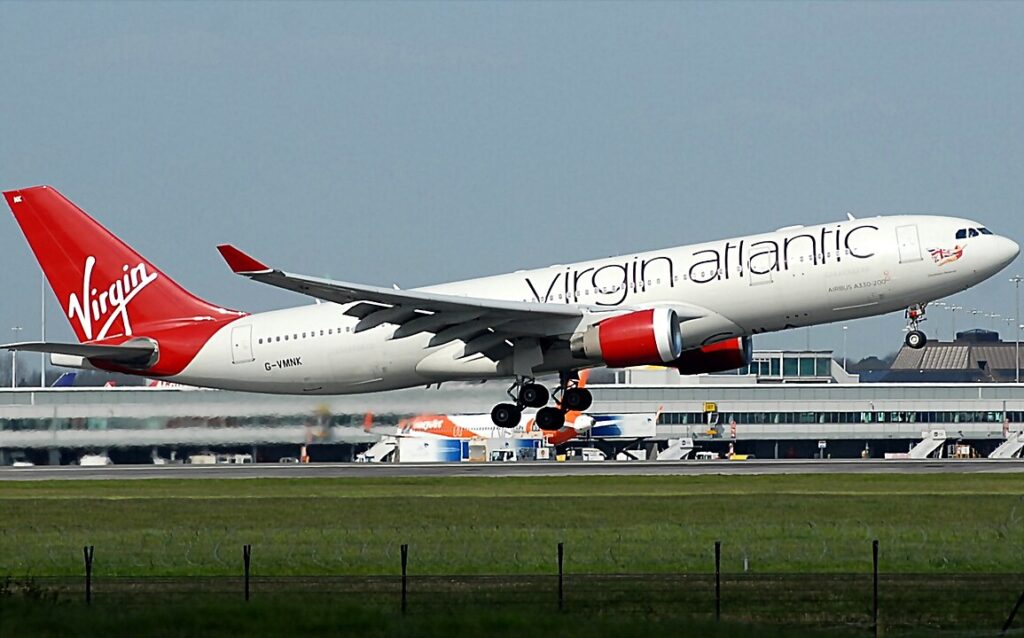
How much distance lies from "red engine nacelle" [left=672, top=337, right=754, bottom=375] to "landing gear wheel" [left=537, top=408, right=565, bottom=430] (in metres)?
3.75

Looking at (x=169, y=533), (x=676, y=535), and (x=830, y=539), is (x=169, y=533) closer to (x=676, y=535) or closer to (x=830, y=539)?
(x=676, y=535)

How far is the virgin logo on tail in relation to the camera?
1918 inches

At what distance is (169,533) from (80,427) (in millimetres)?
32336

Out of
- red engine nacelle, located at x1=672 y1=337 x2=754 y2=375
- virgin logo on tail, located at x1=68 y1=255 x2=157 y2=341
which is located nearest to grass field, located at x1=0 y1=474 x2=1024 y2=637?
red engine nacelle, located at x1=672 y1=337 x2=754 y2=375

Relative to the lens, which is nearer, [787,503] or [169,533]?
[169,533]

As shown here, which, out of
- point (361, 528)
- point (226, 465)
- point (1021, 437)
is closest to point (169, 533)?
point (361, 528)

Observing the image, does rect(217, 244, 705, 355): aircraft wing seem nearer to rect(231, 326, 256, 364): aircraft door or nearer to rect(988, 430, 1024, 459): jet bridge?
rect(231, 326, 256, 364): aircraft door

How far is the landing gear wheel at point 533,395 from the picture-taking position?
146 ft

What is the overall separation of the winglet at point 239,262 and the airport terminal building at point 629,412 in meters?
15.2

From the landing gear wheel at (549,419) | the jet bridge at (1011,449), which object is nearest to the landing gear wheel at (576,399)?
the landing gear wheel at (549,419)

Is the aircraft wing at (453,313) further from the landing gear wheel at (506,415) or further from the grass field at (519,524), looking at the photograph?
the grass field at (519,524)

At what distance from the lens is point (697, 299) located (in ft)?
135

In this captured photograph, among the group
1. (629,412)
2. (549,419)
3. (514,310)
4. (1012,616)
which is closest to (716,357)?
(549,419)

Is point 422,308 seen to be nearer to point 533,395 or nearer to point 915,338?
point 533,395
